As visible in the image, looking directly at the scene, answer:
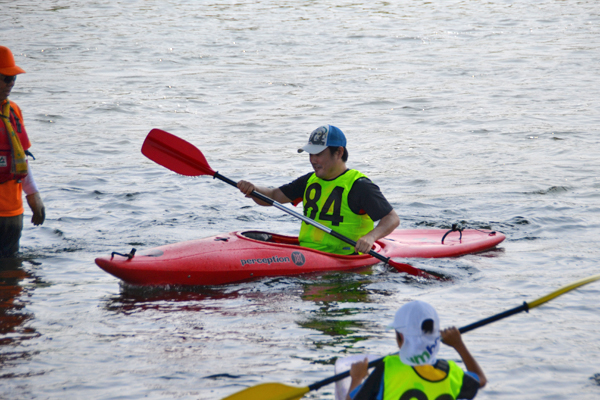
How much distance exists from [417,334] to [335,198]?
100 inches

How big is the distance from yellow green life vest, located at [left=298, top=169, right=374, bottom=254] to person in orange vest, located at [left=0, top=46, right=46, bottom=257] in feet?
5.83

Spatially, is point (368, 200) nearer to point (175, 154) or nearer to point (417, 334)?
point (175, 154)

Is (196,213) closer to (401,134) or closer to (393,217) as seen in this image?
(393,217)

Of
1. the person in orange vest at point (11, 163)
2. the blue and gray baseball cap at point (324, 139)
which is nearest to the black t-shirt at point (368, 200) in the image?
the blue and gray baseball cap at point (324, 139)

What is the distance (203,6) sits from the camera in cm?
2070

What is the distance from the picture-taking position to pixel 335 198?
187 inches

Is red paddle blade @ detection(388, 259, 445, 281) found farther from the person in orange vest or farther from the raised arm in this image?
the raised arm

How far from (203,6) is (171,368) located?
18562mm

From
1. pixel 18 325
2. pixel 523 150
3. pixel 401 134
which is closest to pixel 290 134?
pixel 401 134

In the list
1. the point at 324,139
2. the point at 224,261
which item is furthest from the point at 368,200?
the point at 224,261

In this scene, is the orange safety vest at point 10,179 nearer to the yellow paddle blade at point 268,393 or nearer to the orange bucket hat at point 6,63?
the orange bucket hat at point 6,63

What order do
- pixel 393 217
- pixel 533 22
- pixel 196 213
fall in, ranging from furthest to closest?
pixel 533 22 < pixel 196 213 < pixel 393 217

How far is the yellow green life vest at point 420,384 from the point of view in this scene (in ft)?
7.46

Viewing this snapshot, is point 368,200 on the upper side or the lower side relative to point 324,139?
lower
